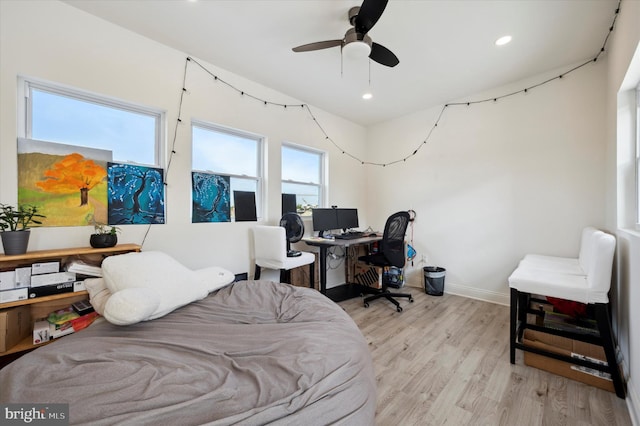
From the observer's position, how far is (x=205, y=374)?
95 centimetres

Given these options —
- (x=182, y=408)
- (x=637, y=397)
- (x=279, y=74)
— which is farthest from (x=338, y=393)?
(x=279, y=74)

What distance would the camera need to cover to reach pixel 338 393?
3.05 feet

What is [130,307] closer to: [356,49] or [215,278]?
[215,278]

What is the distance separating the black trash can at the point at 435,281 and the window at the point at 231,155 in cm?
249

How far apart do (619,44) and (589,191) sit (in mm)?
1425

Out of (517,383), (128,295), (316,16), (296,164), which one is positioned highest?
(316,16)

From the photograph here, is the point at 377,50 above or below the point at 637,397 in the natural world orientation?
above

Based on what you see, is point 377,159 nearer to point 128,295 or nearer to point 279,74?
point 279,74

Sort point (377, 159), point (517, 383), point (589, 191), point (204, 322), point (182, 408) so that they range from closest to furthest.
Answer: point (182, 408)
point (204, 322)
point (517, 383)
point (589, 191)
point (377, 159)

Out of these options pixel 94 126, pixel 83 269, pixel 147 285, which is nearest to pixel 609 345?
pixel 147 285

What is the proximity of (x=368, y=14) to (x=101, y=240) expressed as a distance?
2567 mm

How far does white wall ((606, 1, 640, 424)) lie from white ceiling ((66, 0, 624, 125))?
46 cm

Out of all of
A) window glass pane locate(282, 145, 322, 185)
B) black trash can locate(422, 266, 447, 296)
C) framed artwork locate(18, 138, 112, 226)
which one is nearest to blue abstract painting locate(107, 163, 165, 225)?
framed artwork locate(18, 138, 112, 226)

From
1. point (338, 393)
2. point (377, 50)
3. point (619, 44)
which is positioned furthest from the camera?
point (377, 50)
